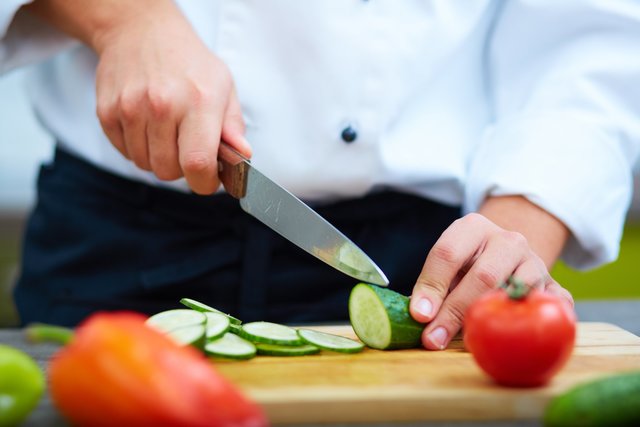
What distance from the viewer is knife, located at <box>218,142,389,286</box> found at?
53.2 inches

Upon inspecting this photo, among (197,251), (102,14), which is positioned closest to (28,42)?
(102,14)

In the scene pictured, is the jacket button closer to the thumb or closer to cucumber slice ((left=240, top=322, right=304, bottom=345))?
the thumb

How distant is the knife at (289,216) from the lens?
1353 mm

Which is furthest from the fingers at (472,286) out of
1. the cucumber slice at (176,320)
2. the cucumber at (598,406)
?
the cucumber at (598,406)

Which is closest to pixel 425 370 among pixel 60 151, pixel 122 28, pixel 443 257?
pixel 443 257

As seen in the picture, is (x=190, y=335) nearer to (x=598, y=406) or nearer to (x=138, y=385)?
(x=138, y=385)

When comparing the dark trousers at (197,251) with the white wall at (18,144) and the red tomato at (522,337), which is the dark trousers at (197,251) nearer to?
the red tomato at (522,337)

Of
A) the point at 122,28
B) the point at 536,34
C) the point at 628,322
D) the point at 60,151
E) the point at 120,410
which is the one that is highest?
the point at 536,34

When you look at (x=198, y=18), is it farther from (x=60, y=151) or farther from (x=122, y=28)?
(x=60, y=151)

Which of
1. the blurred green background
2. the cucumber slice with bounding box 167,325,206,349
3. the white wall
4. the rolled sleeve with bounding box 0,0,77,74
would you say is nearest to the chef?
the rolled sleeve with bounding box 0,0,77,74

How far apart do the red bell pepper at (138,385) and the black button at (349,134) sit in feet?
2.85

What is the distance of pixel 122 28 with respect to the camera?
1492 mm

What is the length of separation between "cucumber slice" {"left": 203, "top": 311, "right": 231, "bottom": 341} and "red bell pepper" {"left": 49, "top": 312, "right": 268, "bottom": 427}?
41 cm

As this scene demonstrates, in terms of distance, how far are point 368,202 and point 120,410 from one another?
0.99m
